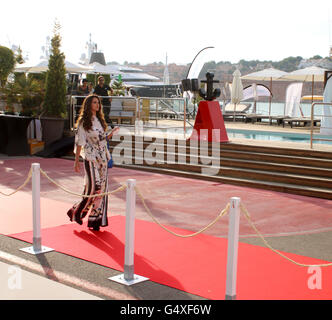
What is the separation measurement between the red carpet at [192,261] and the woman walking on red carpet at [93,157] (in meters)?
0.25

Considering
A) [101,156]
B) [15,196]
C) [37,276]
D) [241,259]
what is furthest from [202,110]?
[37,276]

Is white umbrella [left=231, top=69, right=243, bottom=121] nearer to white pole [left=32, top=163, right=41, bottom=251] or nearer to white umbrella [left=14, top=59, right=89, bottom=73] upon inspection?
white umbrella [left=14, top=59, right=89, bottom=73]

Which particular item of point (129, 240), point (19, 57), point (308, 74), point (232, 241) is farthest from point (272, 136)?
point (19, 57)

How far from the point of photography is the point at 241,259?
6.25 m

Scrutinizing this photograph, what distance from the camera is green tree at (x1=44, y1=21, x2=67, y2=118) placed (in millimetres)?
16781

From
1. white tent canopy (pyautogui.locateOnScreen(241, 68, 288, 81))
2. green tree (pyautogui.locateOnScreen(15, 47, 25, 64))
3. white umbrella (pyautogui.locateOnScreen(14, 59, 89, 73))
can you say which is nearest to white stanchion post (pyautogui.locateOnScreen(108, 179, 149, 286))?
white umbrella (pyautogui.locateOnScreen(14, 59, 89, 73))

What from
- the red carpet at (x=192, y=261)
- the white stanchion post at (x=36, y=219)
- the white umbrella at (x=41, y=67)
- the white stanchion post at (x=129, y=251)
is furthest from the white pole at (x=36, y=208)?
the white umbrella at (x=41, y=67)

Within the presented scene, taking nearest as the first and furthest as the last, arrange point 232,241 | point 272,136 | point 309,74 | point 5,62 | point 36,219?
point 232,241
point 36,219
point 272,136
point 5,62
point 309,74

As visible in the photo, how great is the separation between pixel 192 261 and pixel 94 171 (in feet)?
6.95

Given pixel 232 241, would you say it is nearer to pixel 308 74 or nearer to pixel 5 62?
pixel 5 62

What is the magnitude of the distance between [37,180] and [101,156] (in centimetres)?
124

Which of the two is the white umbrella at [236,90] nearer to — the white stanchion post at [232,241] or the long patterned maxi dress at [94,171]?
the long patterned maxi dress at [94,171]

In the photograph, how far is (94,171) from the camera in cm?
736

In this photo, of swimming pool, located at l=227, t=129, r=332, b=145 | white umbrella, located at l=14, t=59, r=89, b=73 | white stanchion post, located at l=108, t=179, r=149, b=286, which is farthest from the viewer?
white umbrella, located at l=14, t=59, r=89, b=73
